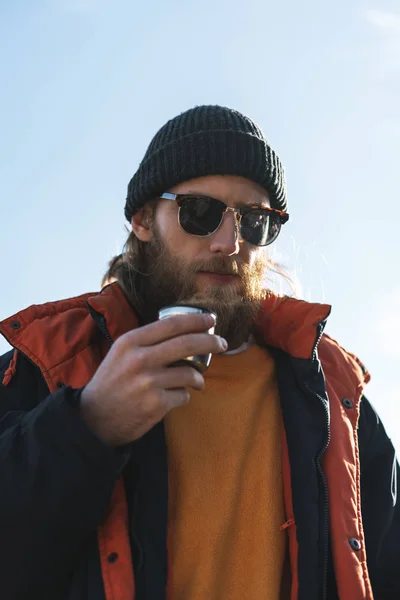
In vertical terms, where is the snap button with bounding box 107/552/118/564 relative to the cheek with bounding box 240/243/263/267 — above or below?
below

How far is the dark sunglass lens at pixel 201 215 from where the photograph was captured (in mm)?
3789

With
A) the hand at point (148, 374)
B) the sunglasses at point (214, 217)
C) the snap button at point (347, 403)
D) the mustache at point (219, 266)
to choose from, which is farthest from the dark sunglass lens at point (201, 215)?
the hand at point (148, 374)

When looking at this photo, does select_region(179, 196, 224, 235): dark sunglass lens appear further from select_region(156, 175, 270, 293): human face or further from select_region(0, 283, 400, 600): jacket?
select_region(0, 283, 400, 600): jacket

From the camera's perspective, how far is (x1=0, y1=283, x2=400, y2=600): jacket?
2736mm

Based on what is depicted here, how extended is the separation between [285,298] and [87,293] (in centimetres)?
117

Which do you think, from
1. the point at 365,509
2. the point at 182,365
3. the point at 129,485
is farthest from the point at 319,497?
the point at 182,365

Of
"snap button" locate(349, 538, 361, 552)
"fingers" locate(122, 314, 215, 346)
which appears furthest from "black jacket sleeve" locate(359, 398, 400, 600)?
"fingers" locate(122, 314, 215, 346)

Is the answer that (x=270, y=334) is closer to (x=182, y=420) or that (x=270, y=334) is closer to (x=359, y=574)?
(x=182, y=420)

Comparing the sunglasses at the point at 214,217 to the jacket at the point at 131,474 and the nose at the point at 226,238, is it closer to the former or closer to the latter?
the nose at the point at 226,238

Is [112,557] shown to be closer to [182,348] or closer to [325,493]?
[182,348]

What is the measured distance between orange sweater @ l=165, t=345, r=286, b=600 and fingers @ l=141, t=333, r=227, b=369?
963mm

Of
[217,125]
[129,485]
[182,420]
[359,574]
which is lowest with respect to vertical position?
[359,574]

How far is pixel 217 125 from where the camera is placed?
4.20 metres

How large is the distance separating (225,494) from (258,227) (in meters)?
1.44
